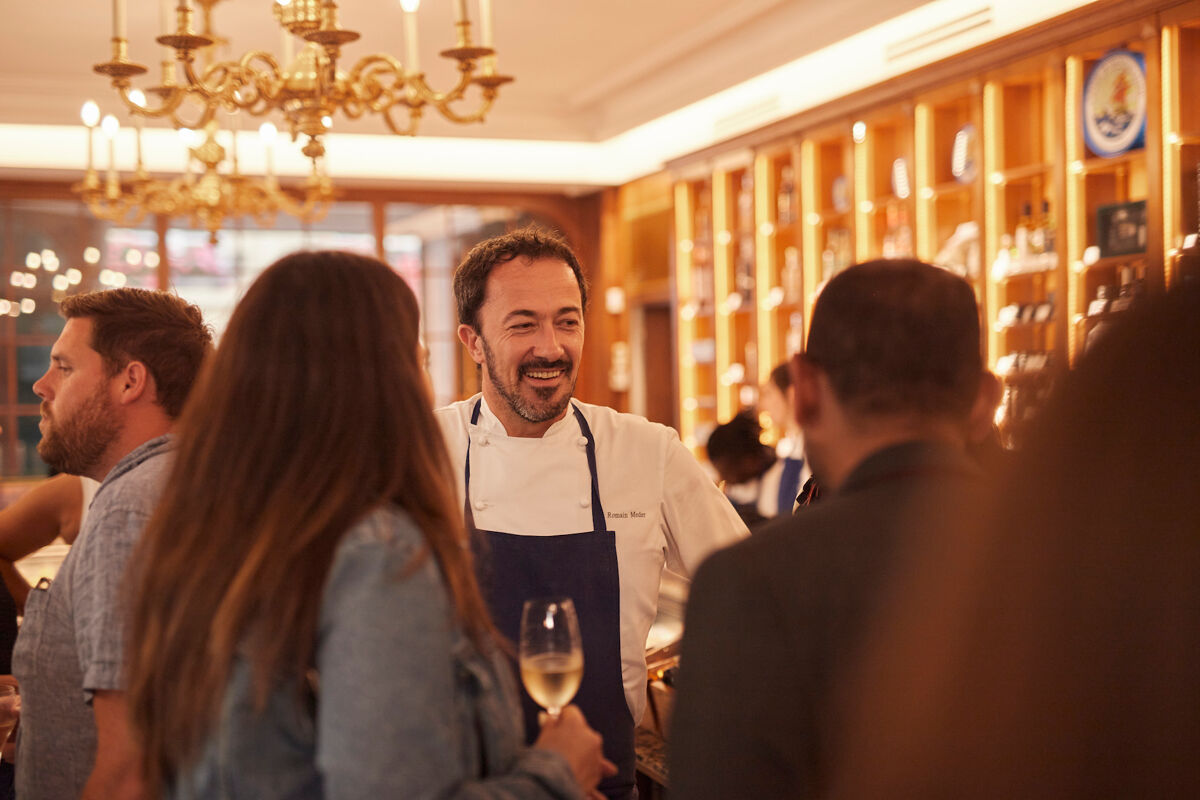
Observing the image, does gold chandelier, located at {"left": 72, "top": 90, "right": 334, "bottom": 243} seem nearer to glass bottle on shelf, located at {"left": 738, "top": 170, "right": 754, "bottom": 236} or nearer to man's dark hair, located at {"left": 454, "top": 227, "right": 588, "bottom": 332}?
glass bottle on shelf, located at {"left": 738, "top": 170, "right": 754, "bottom": 236}

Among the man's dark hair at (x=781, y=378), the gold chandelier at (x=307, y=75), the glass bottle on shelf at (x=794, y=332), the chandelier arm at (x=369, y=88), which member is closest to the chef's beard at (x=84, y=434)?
the gold chandelier at (x=307, y=75)

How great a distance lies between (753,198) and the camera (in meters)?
7.30

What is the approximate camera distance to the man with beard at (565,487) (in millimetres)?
2070

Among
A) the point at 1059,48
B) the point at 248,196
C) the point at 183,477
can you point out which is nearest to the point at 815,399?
the point at 183,477

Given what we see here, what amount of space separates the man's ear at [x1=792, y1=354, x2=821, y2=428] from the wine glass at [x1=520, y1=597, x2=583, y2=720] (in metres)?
0.41

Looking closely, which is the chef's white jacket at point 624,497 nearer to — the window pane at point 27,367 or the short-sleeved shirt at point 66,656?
the short-sleeved shirt at point 66,656

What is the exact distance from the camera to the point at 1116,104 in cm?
486

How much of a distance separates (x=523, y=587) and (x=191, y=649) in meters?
0.98

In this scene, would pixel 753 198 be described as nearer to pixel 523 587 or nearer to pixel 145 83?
pixel 145 83

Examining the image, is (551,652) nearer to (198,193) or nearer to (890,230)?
(198,193)

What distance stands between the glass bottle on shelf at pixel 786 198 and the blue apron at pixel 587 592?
5165mm

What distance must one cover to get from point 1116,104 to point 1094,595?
184 inches

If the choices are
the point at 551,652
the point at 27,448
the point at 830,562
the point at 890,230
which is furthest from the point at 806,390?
the point at 27,448

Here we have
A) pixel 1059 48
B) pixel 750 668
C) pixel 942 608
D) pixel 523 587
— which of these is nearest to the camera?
pixel 942 608
